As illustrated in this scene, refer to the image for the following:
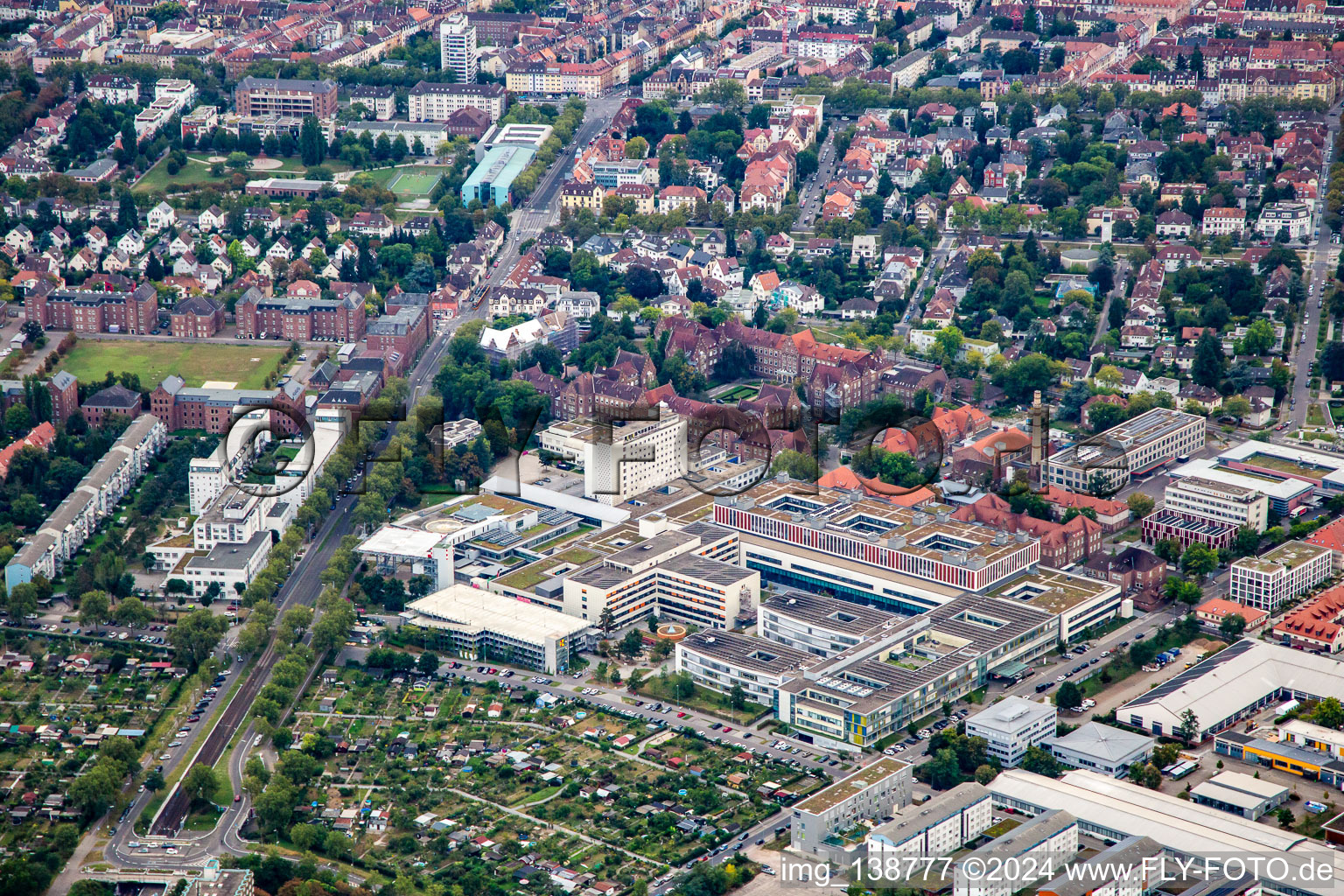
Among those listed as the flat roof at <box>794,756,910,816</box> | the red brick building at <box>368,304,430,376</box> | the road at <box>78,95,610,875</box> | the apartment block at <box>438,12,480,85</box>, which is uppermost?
the apartment block at <box>438,12,480,85</box>

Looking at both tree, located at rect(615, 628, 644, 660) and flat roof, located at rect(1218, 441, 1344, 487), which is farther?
flat roof, located at rect(1218, 441, 1344, 487)

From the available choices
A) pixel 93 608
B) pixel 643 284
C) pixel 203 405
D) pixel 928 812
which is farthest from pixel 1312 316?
pixel 93 608

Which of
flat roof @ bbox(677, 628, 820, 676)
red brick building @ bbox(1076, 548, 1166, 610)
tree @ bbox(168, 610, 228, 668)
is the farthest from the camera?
red brick building @ bbox(1076, 548, 1166, 610)

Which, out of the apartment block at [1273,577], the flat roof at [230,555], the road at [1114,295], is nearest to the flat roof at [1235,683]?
the apartment block at [1273,577]

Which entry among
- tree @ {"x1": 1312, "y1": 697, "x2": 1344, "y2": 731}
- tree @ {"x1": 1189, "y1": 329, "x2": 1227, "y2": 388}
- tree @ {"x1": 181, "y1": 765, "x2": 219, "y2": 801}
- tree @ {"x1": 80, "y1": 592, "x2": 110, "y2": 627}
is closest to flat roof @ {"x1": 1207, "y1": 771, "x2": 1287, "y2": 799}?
tree @ {"x1": 1312, "y1": 697, "x2": 1344, "y2": 731}

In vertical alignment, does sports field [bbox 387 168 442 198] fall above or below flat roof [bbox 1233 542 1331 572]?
above

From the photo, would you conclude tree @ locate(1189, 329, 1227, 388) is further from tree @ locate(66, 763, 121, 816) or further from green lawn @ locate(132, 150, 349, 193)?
green lawn @ locate(132, 150, 349, 193)

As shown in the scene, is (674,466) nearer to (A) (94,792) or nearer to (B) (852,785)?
(B) (852,785)
